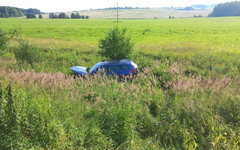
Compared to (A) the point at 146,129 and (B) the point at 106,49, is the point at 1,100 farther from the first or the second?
(B) the point at 106,49

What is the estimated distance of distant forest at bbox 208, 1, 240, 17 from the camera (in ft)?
403

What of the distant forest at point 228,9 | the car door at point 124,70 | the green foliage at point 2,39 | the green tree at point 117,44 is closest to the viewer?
the car door at point 124,70

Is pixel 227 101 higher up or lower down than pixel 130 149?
higher up

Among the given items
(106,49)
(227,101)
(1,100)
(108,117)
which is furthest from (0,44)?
(227,101)

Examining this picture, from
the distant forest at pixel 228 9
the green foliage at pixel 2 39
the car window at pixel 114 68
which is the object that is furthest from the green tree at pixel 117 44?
the distant forest at pixel 228 9

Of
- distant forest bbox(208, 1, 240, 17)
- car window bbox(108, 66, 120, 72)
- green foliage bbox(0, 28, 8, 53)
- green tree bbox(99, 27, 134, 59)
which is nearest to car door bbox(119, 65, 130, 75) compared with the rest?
car window bbox(108, 66, 120, 72)

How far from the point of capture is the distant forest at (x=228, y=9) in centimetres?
12294

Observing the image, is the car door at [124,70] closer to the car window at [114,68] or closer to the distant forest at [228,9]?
the car window at [114,68]

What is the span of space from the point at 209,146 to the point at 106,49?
10033mm

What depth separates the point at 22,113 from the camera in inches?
147

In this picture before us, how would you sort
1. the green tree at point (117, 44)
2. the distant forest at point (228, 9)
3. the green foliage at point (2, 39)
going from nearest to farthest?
the green tree at point (117, 44) → the green foliage at point (2, 39) → the distant forest at point (228, 9)

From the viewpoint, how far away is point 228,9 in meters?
126

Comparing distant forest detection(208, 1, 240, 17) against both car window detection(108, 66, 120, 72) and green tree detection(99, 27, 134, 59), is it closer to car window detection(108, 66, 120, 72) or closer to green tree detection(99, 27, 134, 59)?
green tree detection(99, 27, 134, 59)

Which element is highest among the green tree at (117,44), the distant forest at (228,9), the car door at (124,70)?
the distant forest at (228,9)
